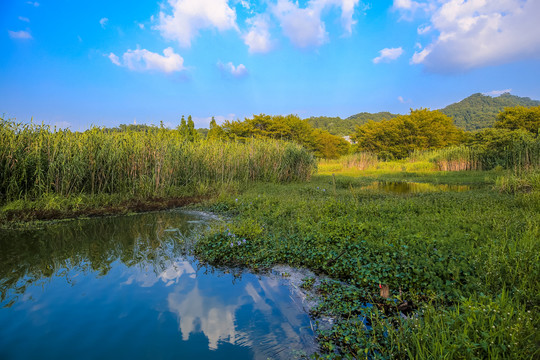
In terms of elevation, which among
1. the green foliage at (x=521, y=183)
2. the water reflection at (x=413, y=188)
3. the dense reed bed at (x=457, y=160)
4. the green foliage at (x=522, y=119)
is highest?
the green foliage at (x=522, y=119)

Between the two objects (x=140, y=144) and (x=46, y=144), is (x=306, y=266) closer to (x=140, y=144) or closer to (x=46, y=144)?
(x=140, y=144)

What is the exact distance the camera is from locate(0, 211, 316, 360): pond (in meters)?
2.67

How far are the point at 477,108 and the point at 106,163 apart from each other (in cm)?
8593

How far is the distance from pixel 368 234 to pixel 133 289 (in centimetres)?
344

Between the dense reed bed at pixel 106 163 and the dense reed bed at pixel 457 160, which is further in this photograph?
the dense reed bed at pixel 457 160

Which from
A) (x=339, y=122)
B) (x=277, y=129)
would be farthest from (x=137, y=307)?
(x=339, y=122)

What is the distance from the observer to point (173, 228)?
21.6ft

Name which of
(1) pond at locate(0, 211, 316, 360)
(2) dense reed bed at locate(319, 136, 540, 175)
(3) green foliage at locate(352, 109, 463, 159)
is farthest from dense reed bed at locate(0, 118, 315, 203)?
(3) green foliage at locate(352, 109, 463, 159)

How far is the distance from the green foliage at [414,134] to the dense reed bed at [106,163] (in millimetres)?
31206

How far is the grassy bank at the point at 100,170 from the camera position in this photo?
7.49 m

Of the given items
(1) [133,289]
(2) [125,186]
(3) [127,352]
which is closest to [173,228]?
(1) [133,289]

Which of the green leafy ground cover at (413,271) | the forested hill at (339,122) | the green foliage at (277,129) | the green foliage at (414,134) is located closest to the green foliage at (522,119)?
the green foliage at (414,134)

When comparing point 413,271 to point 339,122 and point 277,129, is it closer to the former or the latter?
point 277,129

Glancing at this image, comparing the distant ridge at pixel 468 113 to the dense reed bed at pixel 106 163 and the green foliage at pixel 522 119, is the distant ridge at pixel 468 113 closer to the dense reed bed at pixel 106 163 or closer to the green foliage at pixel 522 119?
the green foliage at pixel 522 119
